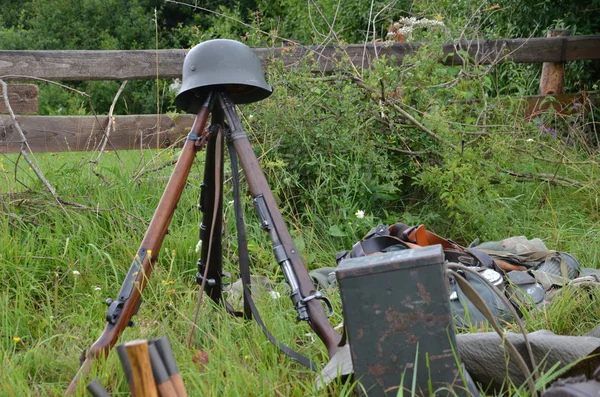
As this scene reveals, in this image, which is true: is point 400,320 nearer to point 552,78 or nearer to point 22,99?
point 22,99

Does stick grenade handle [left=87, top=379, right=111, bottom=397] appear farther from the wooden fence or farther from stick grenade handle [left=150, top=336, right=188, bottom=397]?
the wooden fence

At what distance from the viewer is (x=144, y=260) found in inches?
102

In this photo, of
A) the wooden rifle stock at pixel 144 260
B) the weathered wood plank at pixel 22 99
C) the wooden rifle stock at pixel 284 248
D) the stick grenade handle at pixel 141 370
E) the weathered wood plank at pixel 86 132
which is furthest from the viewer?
the weathered wood plank at pixel 86 132

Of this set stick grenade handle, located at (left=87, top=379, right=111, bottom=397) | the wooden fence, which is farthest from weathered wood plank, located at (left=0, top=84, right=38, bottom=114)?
stick grenade handle, located at (left=87, top=379, right=111, bottom=397)

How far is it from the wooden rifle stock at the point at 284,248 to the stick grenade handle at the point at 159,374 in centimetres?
91

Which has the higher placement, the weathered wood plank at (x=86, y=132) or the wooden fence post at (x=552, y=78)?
the wooden fence post at (x=552, y=78)

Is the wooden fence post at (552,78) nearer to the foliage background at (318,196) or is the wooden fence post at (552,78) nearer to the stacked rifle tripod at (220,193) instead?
the foliage background at (318,196)

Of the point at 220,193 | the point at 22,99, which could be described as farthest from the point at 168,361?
the point at 22,99

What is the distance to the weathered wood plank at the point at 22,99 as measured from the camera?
15.6ft

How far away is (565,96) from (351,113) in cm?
319

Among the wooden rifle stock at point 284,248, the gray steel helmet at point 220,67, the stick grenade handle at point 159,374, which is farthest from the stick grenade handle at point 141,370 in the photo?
the gray steel helmet at point 220,67

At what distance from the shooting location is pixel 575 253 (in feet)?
13.7

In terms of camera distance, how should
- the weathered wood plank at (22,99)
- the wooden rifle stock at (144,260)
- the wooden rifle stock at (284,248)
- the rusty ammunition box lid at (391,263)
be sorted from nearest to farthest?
the rusty ammunition box lid at (391,263), the wooden rifle stock at (284,248), the wooden rifle stock at (144,260), the weathered wood plank at (22,99)

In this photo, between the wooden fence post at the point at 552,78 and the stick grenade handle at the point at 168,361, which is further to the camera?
the wooden fence post at the point at 552,78
